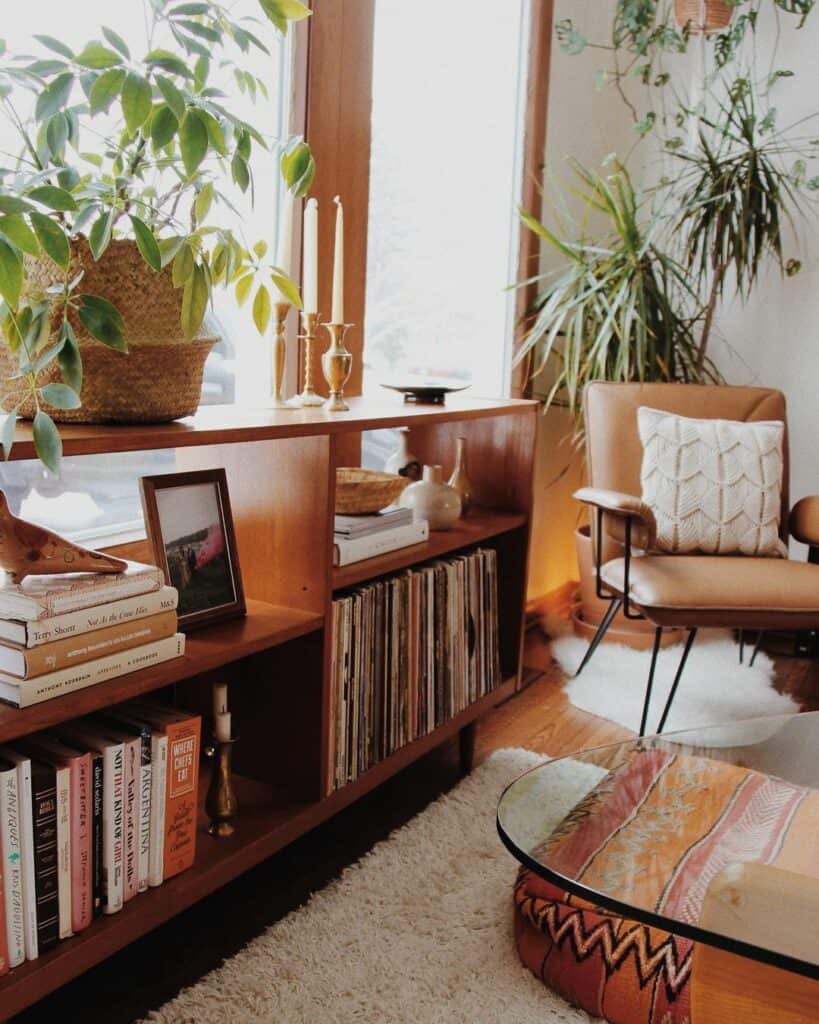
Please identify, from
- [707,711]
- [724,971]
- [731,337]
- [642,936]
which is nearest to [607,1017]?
[642,936]

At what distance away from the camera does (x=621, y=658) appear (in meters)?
3.21

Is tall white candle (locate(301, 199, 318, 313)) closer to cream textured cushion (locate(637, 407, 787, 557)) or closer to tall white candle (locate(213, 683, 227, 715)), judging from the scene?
tall white candle (locate(213, 683, 227, 715))

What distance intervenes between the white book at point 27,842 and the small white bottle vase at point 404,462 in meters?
1.31

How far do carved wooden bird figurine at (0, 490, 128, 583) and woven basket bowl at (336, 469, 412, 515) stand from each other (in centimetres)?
71

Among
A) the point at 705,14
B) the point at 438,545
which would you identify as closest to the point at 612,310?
the point at 705,14

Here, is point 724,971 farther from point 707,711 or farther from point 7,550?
point 707,711

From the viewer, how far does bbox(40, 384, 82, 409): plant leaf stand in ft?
4.05

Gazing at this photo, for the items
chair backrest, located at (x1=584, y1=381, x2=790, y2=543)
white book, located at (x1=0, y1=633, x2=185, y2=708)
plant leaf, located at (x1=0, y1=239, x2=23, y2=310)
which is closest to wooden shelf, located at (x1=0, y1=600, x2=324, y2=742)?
white book, located at (x1=0, y1=633, x2=185, y2=708)

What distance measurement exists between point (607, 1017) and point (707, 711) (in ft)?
4.56

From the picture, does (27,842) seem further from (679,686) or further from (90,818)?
(679,686)

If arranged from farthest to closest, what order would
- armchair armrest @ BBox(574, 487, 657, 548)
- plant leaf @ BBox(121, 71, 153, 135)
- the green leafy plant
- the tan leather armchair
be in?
1. the green leafy plant
2. armchair armrest @ BBox(574, 487, 657, 548)
3. the tan leather armchair
4. plant leaf @ BBox(121, 71, 153, 135)

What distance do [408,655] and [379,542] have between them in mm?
249

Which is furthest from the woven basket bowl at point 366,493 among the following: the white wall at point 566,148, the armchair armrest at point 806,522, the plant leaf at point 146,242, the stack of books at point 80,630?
the white wall at point 566,148

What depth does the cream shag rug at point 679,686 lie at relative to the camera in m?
2.80
